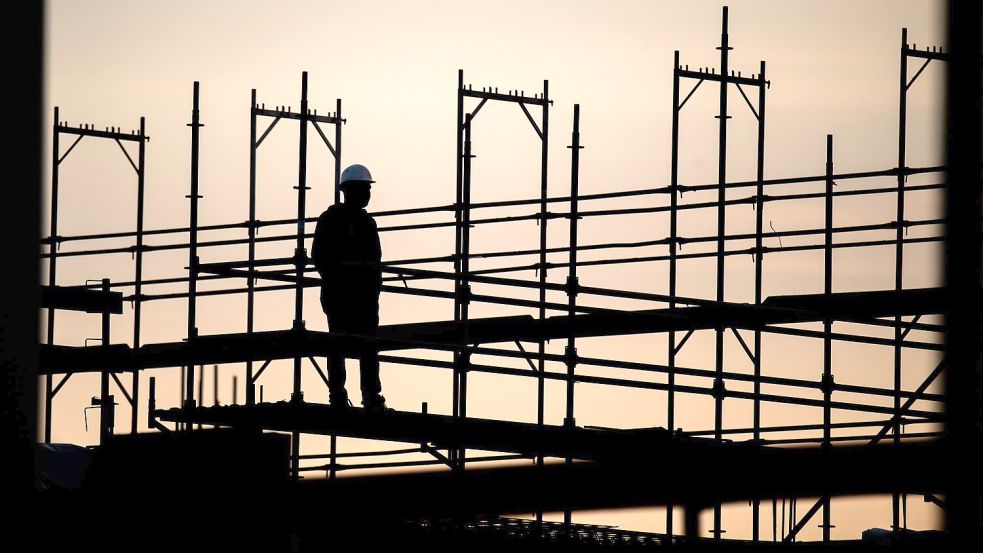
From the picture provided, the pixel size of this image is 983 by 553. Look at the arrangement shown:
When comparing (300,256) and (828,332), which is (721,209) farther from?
(300,256)

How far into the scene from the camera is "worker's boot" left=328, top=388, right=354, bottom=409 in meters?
11.7

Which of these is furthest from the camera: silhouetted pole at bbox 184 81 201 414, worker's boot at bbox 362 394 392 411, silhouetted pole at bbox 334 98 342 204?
silhouetted pole at bbox 334 98 342 204

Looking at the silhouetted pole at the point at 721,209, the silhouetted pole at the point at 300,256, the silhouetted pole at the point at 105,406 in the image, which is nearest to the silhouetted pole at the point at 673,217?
the silhouetted pole at the point at 721,209

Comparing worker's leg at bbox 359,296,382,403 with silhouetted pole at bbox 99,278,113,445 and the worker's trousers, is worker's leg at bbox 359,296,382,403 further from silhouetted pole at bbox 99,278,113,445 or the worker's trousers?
silhouetted pole at bbox 99,278,113,445

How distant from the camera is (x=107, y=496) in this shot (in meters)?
8.66

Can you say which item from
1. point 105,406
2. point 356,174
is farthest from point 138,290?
point 356,174

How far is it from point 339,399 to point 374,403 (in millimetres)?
339

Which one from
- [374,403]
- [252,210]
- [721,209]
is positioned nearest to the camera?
[374,403]

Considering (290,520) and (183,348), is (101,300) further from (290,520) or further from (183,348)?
(290,520)

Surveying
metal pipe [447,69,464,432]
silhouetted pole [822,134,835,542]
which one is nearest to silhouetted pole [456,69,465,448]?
metal pipe [447,69,464,432]

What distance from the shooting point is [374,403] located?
456 inches
